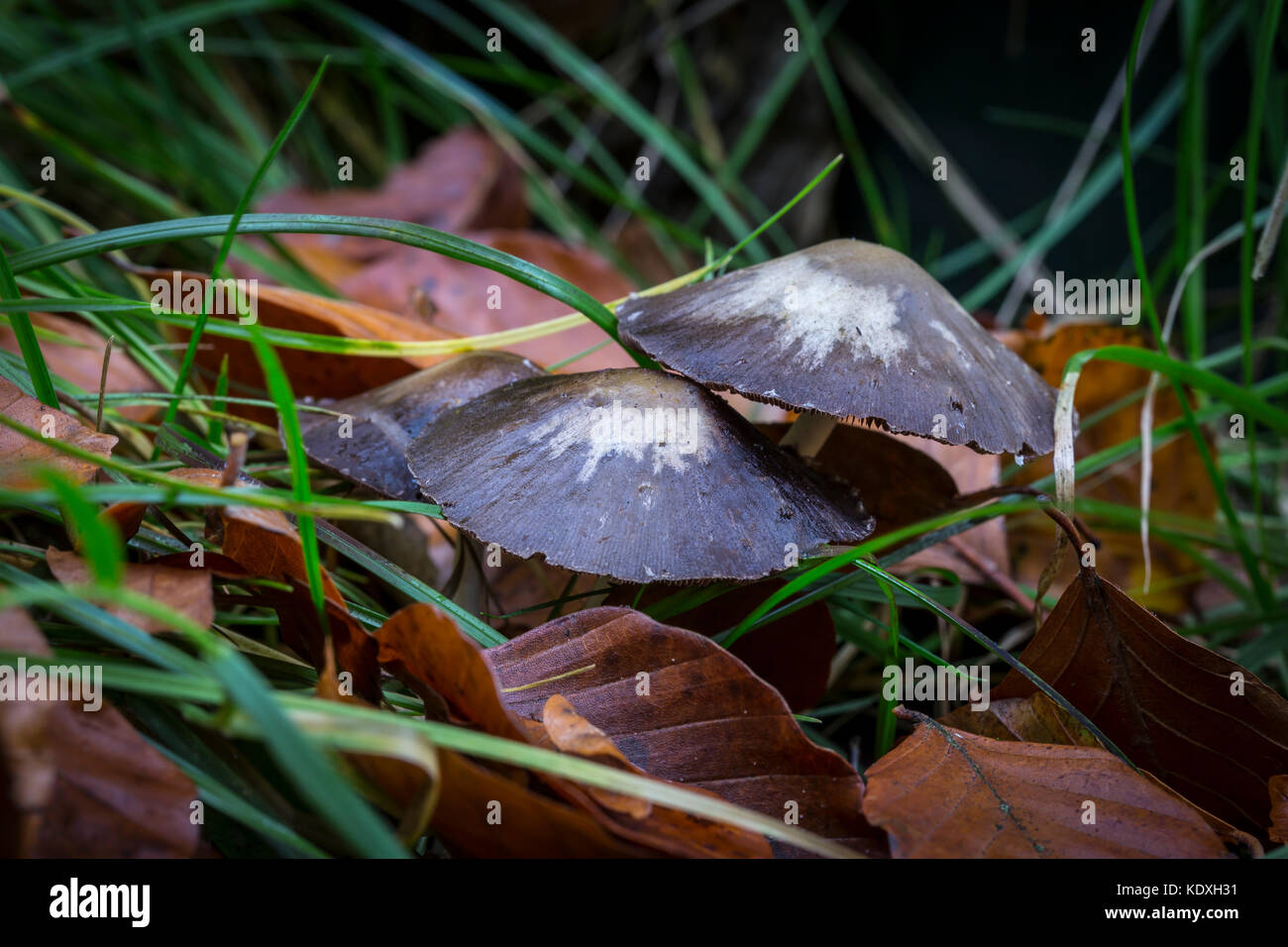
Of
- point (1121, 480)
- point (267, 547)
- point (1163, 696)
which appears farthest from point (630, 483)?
point (1121, 480)

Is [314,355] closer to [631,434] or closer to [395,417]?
[395,417]

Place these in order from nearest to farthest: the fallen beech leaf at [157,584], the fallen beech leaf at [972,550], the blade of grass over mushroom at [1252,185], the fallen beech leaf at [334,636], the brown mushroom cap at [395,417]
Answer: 1. the fallen beech leaf at [157,584]
2. the fallen beech leaf at [334,636]
3. the brown mushroom cap at [395,417]
4. the blade of grass over mushroom at [1252,185]
5. the fallen beech leaf at [972,550]

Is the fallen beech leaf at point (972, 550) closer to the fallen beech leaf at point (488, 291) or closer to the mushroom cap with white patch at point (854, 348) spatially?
the mushroom cap with white patch at point (854, 348)

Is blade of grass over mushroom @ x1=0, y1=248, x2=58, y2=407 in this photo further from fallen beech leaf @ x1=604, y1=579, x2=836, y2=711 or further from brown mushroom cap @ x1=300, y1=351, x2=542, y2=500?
fallen beech leaf @ x1=604, y1=579, x2=836, y2=711

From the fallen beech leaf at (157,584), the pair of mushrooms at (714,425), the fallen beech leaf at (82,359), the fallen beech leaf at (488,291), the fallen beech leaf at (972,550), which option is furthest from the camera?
the fallen beech leaf at (488,291)

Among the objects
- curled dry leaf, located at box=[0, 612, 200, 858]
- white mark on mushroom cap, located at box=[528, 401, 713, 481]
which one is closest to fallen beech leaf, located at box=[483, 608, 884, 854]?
white mark on mushroom cap, located at box=[528, 401, 713, 481]

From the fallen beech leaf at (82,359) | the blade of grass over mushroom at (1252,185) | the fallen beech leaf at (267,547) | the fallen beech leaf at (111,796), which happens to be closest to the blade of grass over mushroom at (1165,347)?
the blade of grass over mushroom at (1252,185)

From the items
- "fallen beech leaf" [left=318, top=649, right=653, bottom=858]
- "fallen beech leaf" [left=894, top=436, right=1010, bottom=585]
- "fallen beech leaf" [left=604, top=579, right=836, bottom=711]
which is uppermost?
"fallen beech leaf" [left=894, top=436, right=1010, bottom=585]
